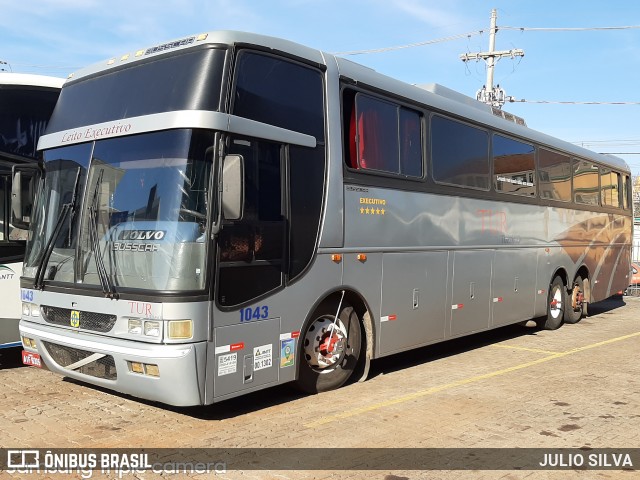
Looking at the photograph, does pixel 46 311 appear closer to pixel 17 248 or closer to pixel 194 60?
pixel 17 248

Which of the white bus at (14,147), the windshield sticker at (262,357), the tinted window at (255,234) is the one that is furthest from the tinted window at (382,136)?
the white bus at (14,147)

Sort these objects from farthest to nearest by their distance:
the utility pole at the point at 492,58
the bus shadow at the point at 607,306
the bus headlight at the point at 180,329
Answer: the utility pole at the point at 492,58 → the bus shadow at the point at 607,306 → the bus headlight at the point at 180,329

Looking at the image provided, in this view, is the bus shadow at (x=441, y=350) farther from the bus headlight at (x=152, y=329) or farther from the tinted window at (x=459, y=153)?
the bus headlight at (x=152, y=329)

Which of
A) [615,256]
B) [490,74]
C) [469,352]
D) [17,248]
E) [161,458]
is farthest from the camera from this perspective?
[490,74]

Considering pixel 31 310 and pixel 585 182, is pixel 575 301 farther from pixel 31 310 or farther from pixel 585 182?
pixel 31 310

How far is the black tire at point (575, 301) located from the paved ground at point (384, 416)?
457 centimetres

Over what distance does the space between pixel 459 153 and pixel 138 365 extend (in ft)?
18.5

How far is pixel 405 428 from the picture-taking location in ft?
18.9

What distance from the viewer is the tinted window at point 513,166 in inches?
395

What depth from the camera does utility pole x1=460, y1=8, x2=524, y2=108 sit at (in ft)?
109

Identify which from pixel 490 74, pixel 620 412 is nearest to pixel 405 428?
pixel 620 412

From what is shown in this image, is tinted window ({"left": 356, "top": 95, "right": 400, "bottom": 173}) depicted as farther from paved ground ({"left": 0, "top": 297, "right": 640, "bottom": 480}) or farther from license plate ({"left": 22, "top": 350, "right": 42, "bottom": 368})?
license plate ({"left": 22, "top": 350, "right": 42, "bottom": 368})

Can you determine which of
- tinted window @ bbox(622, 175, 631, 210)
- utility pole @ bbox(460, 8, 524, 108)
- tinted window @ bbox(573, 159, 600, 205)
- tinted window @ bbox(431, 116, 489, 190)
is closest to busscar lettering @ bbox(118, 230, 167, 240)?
tinted window @ bbox(431, 116, 489, 190)

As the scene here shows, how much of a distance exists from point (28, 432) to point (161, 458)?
1432 millimetres
